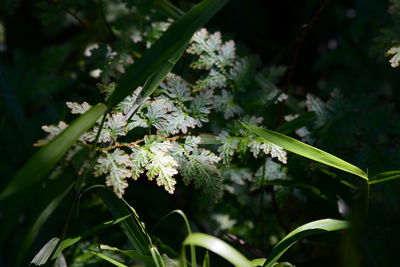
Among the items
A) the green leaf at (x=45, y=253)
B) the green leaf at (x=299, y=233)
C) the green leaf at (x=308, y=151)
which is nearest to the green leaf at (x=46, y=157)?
the green leaf at (x=45, y=253)

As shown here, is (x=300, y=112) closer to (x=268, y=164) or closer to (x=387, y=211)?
(x=268, y=164)

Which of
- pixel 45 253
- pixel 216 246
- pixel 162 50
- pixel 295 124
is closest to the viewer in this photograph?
pixel 216 246

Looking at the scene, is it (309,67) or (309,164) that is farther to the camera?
(309,67)

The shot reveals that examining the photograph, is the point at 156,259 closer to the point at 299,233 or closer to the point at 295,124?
the point at 299,233

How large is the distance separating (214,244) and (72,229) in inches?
21.3

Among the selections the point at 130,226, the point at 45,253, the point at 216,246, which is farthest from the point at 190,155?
the point at 45,253

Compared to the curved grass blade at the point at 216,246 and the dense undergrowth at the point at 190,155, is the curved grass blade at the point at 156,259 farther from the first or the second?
the curved grass blade at the point at 216,246

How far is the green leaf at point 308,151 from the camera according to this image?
45.7 inches

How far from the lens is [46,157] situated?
0.93 meters

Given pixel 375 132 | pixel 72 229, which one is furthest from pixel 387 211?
pixel 72 229

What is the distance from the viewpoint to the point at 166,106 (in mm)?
1257

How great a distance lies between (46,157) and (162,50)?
390 mm

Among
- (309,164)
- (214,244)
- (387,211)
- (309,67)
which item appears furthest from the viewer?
(309,67)

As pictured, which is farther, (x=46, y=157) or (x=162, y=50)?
(x=162, y=50)
